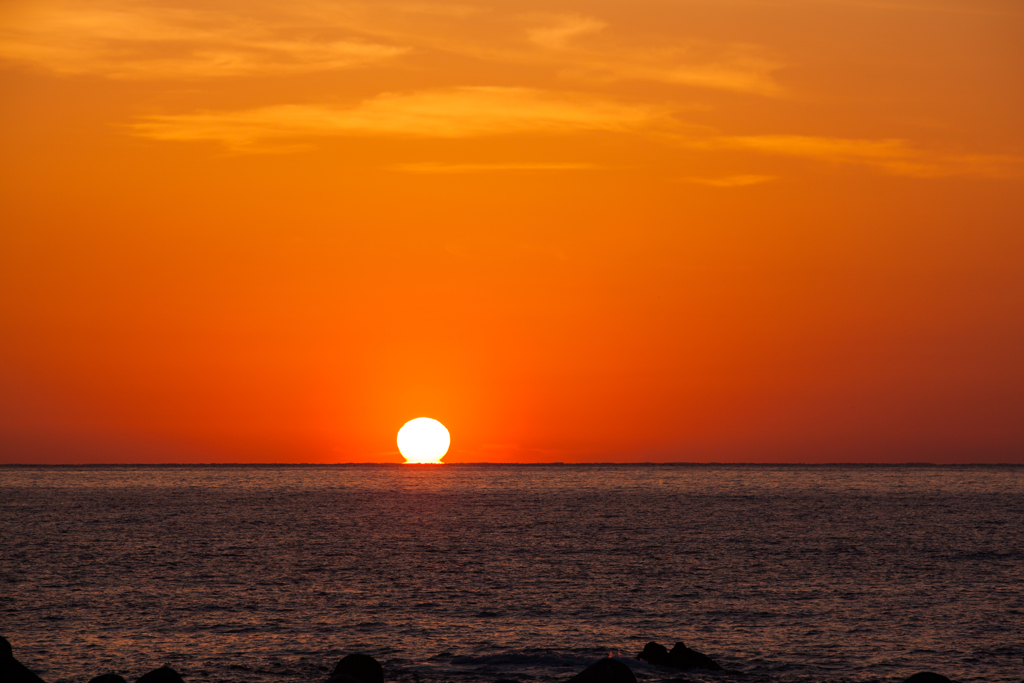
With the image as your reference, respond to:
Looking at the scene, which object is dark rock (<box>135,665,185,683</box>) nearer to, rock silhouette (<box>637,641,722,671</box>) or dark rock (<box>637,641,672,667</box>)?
dark rock (<box>637,641,672,667</box>)

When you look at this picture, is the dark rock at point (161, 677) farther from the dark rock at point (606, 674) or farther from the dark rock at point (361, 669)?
the dark rock at point (606, 674)

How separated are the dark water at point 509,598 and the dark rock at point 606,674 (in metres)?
5.36

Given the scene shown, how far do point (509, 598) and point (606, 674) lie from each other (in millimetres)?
23376

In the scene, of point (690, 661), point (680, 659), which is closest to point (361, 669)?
point (680, 659)

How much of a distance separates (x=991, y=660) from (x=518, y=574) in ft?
96.8

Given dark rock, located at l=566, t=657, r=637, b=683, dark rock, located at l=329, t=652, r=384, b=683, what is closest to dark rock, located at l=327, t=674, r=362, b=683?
dark rock, located at l=329, t=652, r=384, b=683

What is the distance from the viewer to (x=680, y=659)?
34.4 m

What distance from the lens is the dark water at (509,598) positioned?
3600cm

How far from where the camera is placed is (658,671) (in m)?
33.7

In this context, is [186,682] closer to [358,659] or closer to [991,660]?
[358,659]

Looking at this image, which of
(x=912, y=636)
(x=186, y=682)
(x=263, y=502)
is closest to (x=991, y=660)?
(x=912, y=636)

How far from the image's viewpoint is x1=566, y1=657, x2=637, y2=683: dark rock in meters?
27.5

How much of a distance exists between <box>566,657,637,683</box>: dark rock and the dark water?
536 cm

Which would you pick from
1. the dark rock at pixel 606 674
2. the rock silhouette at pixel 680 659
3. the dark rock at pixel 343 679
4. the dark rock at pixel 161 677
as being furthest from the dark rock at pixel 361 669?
the rock silhouette at pixel 680 659
